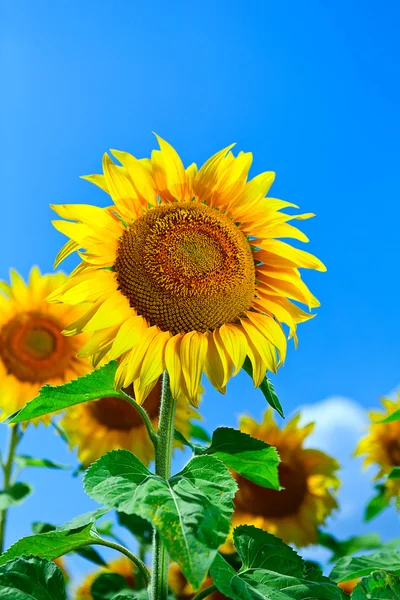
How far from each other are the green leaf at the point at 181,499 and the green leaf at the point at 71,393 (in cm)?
31

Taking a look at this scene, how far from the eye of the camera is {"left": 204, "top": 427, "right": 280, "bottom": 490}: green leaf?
267 centimetres

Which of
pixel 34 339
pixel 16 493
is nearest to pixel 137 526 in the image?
pixel 16 493

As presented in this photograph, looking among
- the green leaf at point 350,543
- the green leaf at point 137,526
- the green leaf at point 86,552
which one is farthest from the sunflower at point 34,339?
the green leaf at point 350,543

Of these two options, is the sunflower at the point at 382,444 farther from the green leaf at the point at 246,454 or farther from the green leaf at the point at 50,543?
the green leaf at the point at 50,543

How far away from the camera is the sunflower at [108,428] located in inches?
191

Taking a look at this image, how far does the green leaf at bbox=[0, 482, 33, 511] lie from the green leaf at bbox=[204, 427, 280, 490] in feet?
7.14

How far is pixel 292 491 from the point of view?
5.12 metres

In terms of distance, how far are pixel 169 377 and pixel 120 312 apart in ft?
0.99

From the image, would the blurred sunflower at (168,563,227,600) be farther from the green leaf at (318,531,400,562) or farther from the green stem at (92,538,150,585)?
the green stem at (92,538,150,585)

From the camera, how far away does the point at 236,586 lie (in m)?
2.23

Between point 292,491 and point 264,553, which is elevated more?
point 292,491

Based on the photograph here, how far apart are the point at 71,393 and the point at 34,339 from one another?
2.47m

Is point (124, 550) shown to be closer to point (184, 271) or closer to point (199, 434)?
point (184, 271)

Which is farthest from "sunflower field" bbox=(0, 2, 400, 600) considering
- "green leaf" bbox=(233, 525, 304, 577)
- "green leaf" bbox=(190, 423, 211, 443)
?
"green leaf" bbox=(190, 423, 211, 443)
